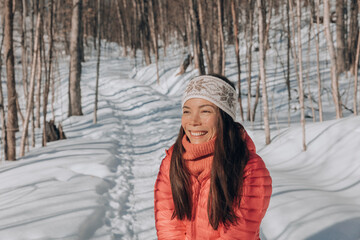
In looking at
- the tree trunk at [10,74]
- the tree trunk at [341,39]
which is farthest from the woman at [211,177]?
the tree trunk at [341,39]

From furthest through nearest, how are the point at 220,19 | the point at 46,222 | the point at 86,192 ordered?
the point at 220,19, the point at 86,192, the point at 46,222

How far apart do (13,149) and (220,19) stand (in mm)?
5559

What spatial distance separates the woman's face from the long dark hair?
0.13 feet

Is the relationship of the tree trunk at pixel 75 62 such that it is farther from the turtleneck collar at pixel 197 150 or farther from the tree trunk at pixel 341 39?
the tree trunk at pixel 341 39

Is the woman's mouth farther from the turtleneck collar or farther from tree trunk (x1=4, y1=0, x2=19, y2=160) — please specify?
tree trunk (x1=4, y1=0, x2=19, y2=160)

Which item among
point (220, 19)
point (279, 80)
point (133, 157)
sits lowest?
point (133, 157)

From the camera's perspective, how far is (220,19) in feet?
23.4

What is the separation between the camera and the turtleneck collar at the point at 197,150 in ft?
5.09

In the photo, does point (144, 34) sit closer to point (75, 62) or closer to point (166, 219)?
point (75, 62)

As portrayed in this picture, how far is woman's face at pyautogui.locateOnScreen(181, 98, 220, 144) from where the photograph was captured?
5.03 feet

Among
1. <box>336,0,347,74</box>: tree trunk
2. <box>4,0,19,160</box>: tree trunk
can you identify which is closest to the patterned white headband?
<box>4,0,19,160</box>: tree trunk

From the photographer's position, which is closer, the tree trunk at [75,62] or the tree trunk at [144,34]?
the tree trunk at [75,62]

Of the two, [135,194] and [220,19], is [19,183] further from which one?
[220,19]

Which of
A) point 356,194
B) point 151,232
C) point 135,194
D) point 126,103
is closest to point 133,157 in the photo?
point 135,194
